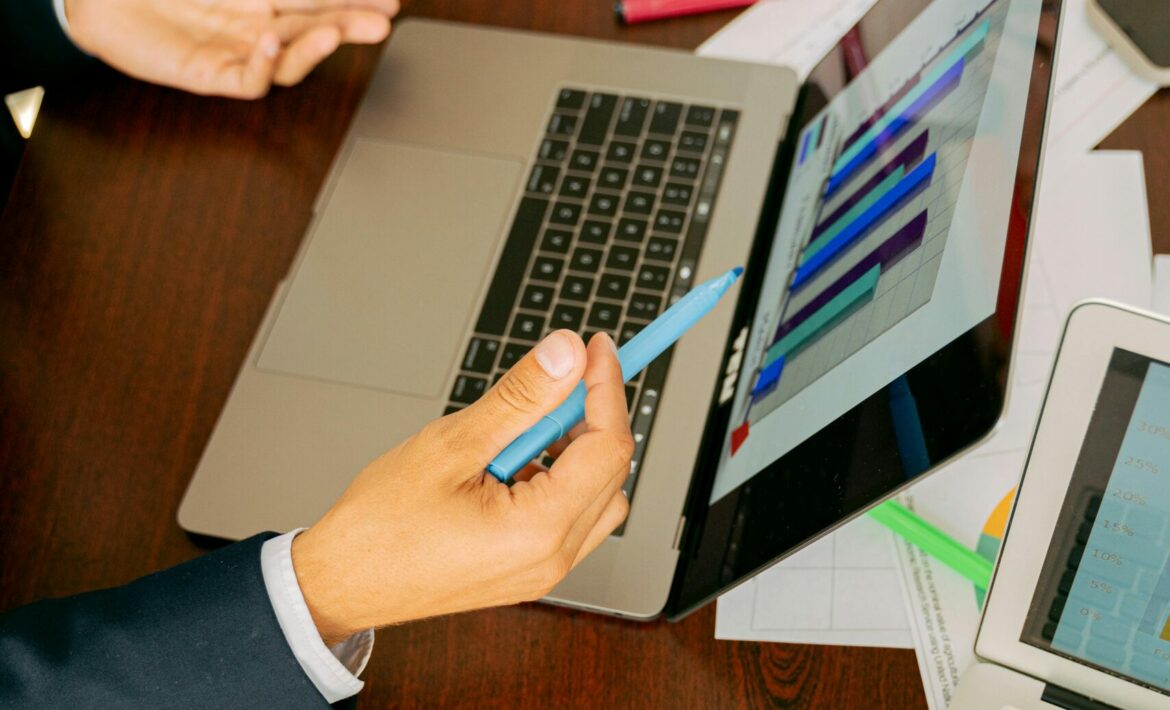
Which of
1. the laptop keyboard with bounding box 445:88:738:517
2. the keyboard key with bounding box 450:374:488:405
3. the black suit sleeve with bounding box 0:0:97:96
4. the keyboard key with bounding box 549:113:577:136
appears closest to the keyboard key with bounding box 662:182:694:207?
the laptop keyboard with bounding box 445:88:738:517

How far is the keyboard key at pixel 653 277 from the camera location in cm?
77

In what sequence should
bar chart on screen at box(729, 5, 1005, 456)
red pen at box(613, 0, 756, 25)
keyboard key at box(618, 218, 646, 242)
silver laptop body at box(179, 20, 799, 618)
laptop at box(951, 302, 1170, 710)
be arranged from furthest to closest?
red pen at box(613, 0, 756, 25) → keyboard key at box(618, 218, 646, 242) → silver laptop body at box(179, 20, 799, 618) → bar chart on screen at box(729, 5, 1005, 456) → laptop at box(951, 302, 1170, 710)

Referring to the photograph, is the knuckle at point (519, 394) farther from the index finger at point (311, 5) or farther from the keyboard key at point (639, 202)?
the index finger at point (311, 5)

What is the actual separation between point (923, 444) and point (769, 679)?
0.70 ft

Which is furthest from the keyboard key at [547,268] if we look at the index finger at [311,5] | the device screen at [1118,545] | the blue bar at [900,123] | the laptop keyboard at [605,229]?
the device screen at [1118,545]

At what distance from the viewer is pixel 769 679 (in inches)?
24.4

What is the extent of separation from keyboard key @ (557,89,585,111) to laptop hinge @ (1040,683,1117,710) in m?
0.57

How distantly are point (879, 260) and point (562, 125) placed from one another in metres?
0.36

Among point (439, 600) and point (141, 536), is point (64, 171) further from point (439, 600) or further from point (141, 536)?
point (439, 600)

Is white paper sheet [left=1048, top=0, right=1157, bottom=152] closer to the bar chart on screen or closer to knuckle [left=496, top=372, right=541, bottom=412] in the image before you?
the bar chart on screen

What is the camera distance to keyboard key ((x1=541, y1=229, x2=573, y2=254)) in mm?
798

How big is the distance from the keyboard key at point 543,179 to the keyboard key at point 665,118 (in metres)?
0.09

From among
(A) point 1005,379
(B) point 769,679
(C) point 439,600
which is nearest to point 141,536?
(C) point 439,600

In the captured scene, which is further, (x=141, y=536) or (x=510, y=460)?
(x=141, y=536)
